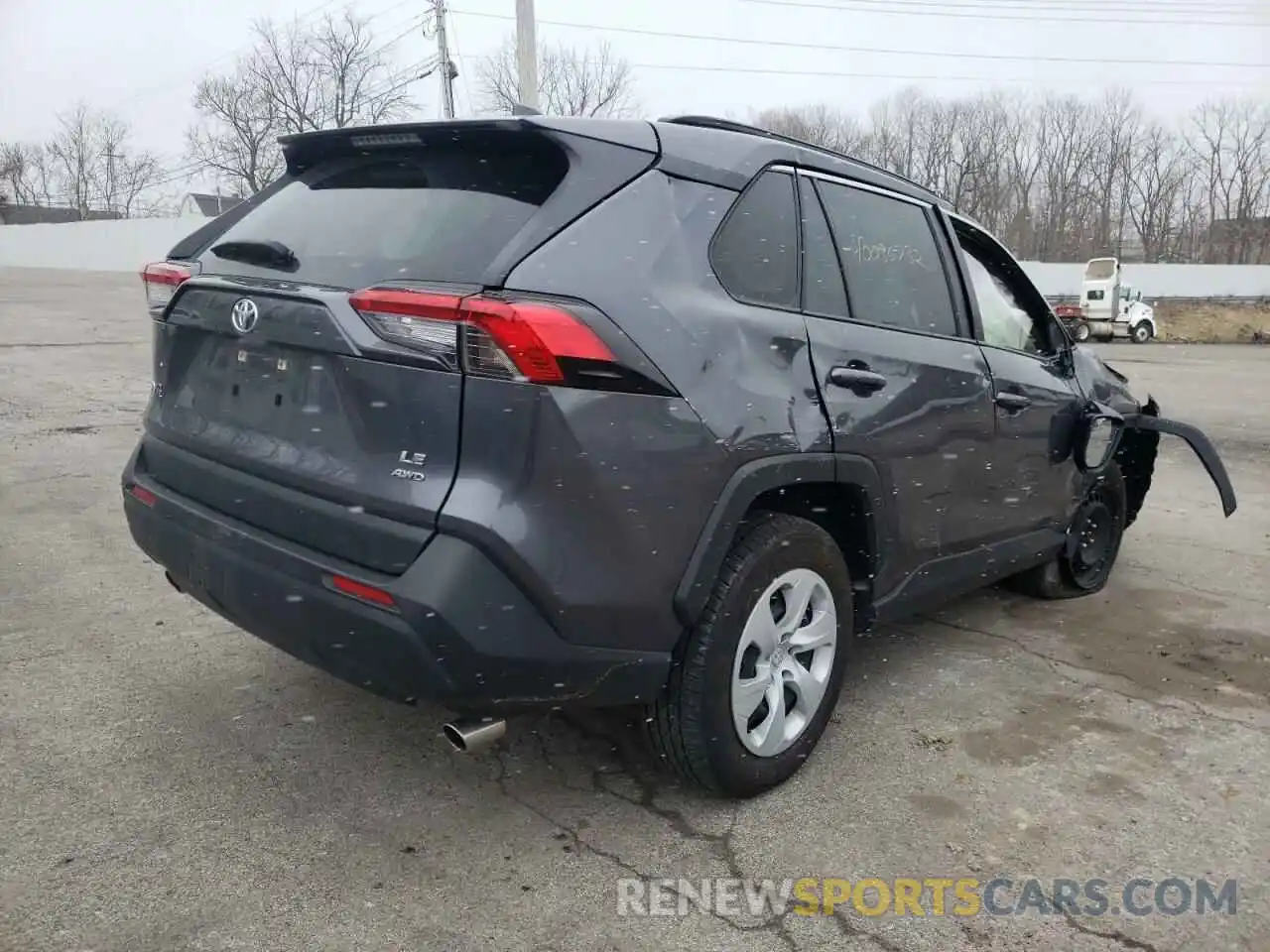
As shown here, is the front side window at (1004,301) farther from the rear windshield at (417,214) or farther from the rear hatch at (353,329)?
the rear windshield at (417,214)

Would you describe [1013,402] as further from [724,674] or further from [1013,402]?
[724,674]

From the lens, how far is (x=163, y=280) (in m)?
2.98

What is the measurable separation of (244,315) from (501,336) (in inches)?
32.1

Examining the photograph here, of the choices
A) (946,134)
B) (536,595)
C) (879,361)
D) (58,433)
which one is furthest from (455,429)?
(946,134)

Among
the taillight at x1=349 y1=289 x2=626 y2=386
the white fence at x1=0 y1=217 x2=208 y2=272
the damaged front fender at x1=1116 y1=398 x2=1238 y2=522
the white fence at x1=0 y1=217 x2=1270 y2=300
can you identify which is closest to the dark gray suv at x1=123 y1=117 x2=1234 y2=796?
the taillight at x1=349 y1=289 x2=626 y2=386

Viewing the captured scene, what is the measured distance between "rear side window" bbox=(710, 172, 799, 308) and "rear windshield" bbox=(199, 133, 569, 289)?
0.52m

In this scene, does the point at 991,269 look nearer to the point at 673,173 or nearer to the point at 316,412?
the point at 673,173

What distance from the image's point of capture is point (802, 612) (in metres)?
2.96

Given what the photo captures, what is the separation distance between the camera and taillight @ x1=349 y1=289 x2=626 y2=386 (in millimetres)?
2193

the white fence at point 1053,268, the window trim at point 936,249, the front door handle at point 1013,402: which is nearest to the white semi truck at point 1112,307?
the white fence at point 1053,268

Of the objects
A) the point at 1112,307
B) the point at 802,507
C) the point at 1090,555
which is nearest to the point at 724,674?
the point at 802,507

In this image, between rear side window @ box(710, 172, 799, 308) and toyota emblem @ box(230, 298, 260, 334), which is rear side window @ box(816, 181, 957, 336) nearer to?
rear side window @ box(710, 172, 799, 308)

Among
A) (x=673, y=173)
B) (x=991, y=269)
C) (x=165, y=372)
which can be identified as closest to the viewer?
(x=673, y=173)

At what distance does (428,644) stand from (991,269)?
3002mm
